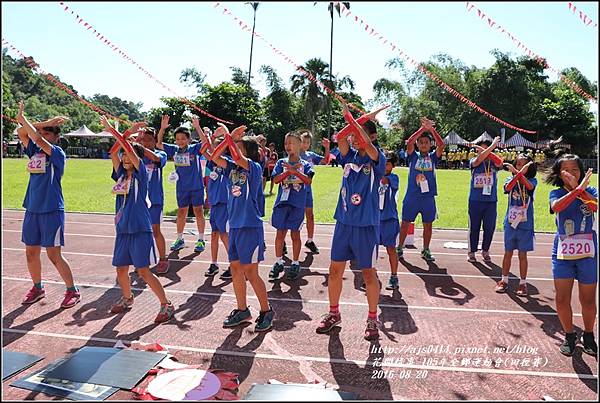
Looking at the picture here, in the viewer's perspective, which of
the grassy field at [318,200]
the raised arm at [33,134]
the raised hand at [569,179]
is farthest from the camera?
the grassy field at [318,200]

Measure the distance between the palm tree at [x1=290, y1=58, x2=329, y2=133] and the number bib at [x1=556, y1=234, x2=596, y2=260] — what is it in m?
43.0

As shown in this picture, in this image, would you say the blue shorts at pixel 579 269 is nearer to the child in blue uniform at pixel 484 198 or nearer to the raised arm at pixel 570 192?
the raised arm at pixel 570 192

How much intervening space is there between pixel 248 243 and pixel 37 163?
2807 millimetres

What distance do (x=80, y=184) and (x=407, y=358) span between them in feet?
65.2

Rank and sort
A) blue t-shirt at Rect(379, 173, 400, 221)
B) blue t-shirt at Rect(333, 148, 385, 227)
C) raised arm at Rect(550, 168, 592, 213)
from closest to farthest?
raised arm at Rect(550, 168, 592, 213), blue t-shirt at Rect(333, 148, 385, 227), blue t-shirt at Rect(379, 173, 400, 221)

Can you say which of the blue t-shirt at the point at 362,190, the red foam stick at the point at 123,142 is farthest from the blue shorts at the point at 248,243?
the red foam stick at the point at 123,142

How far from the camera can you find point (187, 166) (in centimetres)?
812

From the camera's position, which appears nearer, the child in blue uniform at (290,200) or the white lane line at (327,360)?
the white lane line at (327,360)

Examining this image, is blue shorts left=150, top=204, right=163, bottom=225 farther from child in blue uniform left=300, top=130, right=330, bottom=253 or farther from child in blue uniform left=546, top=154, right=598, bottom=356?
child in blue uniform left=546, top=154, right=598, bottom=356

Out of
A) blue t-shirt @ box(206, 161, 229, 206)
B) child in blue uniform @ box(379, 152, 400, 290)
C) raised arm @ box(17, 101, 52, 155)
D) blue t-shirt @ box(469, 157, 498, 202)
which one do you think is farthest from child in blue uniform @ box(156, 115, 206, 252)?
blue t-shirt @ box(469, 157, 498, 202)

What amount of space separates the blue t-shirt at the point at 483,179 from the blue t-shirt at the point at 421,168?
0.64m

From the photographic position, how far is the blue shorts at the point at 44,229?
18.3 ft

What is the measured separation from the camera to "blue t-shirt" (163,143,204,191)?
8.09m

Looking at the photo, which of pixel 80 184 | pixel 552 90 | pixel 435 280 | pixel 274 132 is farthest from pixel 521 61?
pixel 435 280
